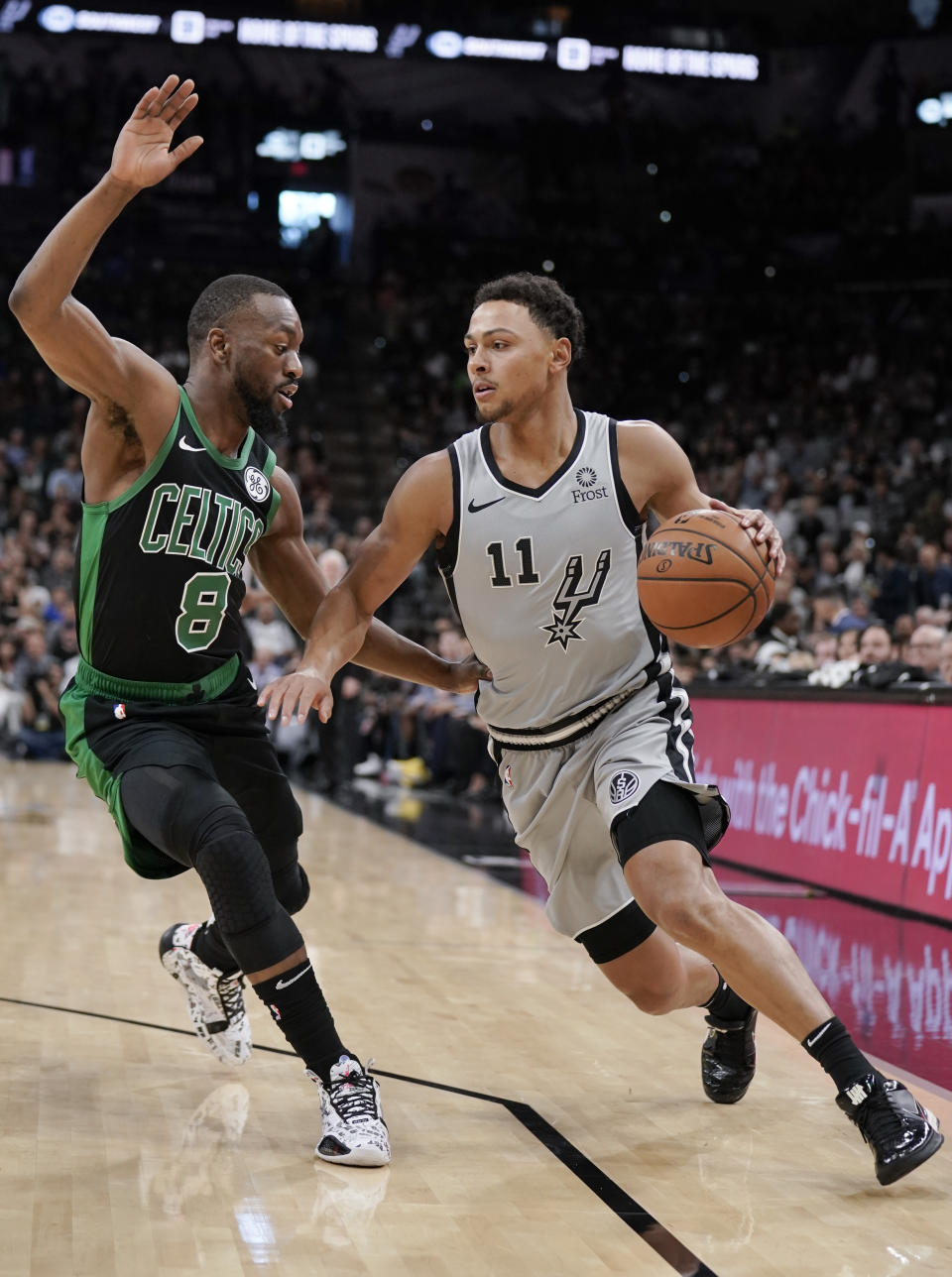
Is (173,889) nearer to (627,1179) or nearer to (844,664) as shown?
(844,664)

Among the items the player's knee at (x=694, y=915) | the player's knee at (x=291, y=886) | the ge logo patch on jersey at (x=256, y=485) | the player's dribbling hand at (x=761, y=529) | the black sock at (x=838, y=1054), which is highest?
the ge logo patch on jersey at (x=256, y=485)

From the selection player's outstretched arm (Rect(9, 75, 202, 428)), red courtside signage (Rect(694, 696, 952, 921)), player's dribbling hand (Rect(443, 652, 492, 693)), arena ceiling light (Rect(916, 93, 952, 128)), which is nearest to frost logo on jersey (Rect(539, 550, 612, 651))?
player's dribbling hand (Rect(443, 652, 492, 693))

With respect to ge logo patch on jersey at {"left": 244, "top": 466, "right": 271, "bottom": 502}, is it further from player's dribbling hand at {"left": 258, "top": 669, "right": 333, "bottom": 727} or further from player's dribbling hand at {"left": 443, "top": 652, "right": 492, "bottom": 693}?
player's dribbling hand at {"left": 443, "top": 652, "right": 492, "bottom": 693}

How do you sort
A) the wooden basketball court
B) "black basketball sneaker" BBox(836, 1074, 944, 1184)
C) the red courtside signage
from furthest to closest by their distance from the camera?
the red courtside signage, "black basketball sneaker" BBox(836, 1074, 944, 1184), the wooden basketball court

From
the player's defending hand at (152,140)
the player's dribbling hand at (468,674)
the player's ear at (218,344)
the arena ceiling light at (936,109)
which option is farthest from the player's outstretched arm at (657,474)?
the arena ceiling light at (936,109)

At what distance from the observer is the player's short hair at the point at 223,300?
13.7 ft

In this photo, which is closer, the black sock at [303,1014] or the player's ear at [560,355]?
the black sock at [303,1014]

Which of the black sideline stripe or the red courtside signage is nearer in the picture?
the black sideline stripe

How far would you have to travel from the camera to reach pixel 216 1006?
445 centimetres

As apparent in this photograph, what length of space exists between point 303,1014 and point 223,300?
1.88 metres

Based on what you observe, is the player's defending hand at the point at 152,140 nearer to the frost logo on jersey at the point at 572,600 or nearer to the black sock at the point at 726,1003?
the frost logo on jersey at the point at 572,600

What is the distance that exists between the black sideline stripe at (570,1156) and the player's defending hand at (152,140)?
252 centimetres

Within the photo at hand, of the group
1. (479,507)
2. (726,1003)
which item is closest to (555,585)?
(479,507)

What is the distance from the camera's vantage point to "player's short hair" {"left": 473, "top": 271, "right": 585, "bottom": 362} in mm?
4254
